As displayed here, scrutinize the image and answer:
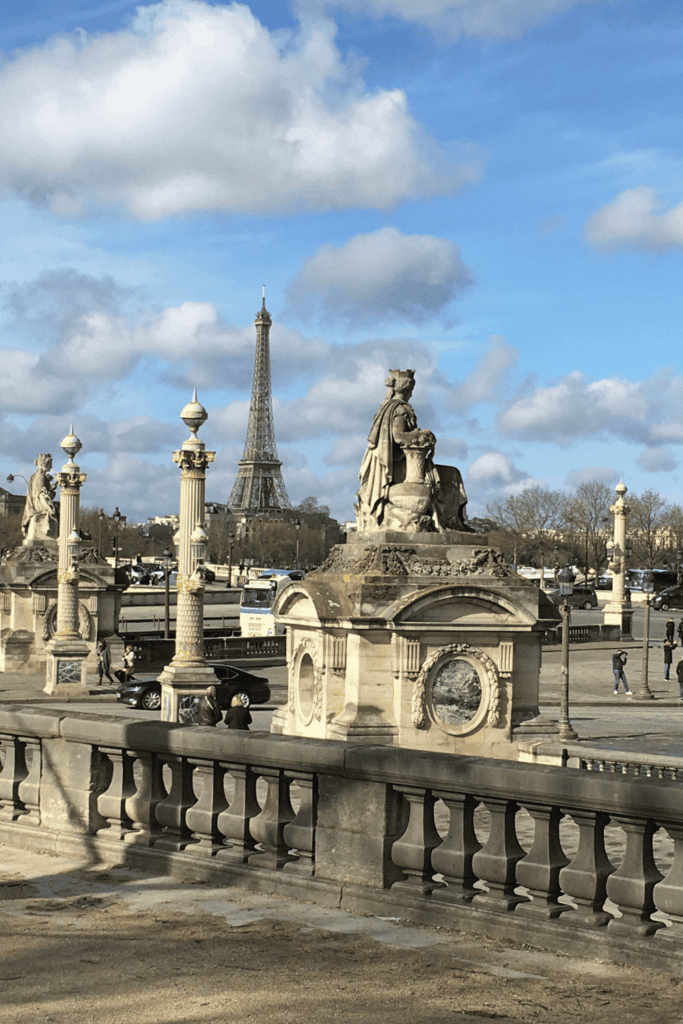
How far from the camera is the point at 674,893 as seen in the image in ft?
18.1

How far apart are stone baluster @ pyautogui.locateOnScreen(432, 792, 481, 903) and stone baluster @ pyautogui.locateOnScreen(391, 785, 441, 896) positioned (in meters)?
0.06

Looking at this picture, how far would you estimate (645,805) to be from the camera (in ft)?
18.1

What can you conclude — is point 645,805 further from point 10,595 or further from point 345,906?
point 10,595

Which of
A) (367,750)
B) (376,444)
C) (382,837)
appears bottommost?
(382,837)

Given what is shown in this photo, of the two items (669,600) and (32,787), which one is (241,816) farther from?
(669,600)

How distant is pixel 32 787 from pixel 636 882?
3.99 meters

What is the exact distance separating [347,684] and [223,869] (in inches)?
496

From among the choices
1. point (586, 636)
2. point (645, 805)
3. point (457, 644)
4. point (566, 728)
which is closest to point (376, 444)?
point (457, 644)

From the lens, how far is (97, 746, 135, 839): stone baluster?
7555 millimetres

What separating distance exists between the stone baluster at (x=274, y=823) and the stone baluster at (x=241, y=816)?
0.22ft

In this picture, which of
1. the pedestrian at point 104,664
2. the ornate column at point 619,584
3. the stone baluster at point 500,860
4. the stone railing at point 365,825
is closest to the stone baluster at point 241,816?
the stone railing at point 365,825

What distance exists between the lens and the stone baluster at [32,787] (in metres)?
7.99

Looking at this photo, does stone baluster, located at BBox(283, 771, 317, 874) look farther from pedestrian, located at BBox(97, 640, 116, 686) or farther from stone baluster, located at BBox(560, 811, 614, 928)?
pedestrian, located at BBox(97, 640, 116, 686)

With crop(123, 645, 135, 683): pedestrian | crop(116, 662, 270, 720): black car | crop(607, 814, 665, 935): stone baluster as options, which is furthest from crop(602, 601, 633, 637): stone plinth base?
crop(607, 814, 665, 935): stone baluster
